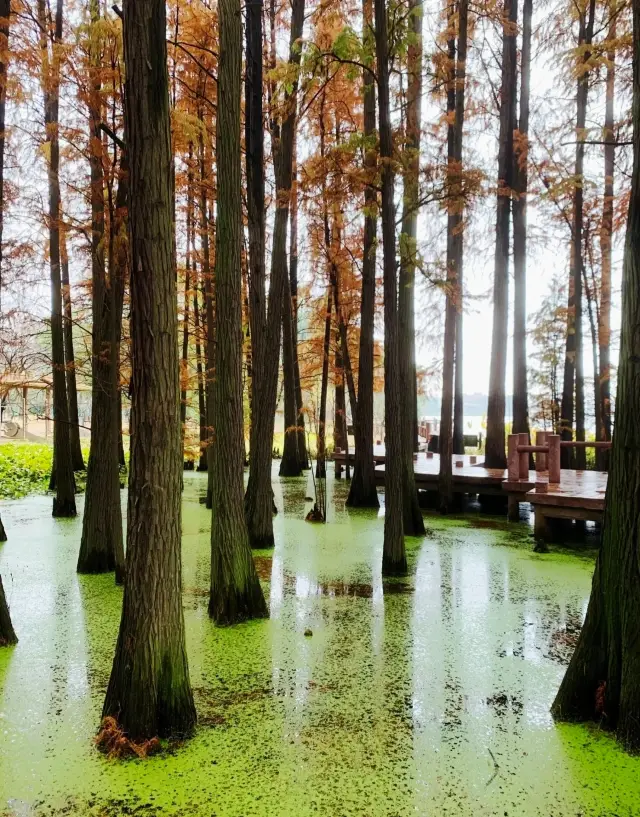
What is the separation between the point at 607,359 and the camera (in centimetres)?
959

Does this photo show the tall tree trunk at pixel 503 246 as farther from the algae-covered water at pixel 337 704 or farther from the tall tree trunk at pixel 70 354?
the tall tree trunk at pixel 70 354

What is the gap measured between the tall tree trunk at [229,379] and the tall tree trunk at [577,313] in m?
5.44

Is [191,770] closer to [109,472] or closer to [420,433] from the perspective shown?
[109,472]

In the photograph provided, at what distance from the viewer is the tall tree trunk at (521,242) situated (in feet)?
28.0

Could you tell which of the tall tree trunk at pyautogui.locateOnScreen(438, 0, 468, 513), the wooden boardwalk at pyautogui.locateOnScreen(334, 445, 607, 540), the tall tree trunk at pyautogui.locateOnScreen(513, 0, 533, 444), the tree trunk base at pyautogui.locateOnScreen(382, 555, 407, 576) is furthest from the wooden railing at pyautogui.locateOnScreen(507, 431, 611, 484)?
the tree trunk base at pyautogui.locateOnScreen(382, 555, 407, 576)

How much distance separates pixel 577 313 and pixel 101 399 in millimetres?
7260

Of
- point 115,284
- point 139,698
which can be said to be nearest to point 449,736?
point 139,698

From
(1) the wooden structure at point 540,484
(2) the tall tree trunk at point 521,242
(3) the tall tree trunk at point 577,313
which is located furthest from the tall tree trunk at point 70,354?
(3) the tall tree trunk at point 577,313

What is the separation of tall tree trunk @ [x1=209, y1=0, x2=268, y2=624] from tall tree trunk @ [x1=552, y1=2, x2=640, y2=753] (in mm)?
1935

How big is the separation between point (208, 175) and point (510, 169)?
14.7 feet

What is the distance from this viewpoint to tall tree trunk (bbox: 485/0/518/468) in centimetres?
837

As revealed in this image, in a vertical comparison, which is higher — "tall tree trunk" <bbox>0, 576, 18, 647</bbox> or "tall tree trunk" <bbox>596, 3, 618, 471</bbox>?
"tall tree trunk" <bbox>596, 3, 618, 471</bbox>

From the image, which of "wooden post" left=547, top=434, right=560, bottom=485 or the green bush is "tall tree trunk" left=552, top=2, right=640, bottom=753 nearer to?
"wooden post" left=547, top=434, right=560, bottom=485

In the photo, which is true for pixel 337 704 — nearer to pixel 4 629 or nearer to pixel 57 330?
pixel 4 629
